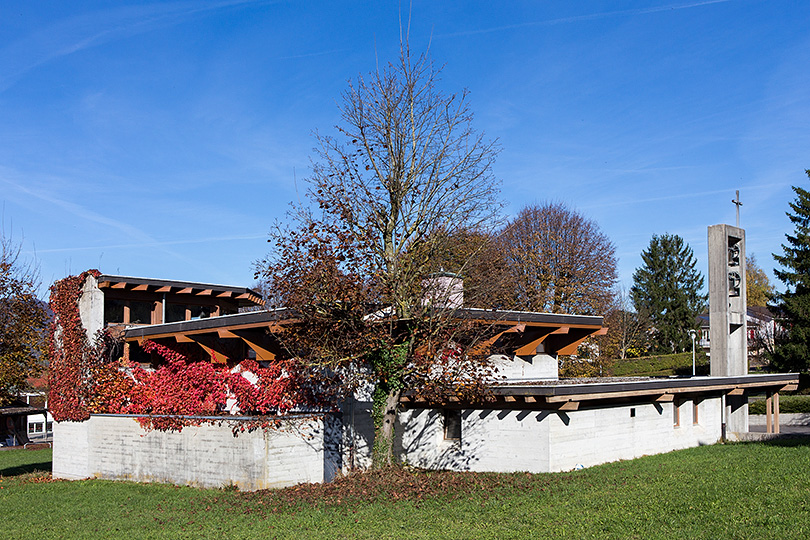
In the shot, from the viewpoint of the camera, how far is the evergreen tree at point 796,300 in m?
41.0

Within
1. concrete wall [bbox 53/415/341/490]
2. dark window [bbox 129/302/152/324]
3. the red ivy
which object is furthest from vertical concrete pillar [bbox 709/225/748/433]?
dark window [bbox 129/302/152/324]

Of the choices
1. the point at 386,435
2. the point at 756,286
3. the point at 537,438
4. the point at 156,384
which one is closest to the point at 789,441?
the point at 537,438

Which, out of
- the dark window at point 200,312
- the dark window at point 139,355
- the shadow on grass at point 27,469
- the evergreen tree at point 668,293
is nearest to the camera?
the shadow on grass at point 27,469

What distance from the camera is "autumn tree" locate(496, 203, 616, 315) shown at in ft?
141

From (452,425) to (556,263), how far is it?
90.6ft

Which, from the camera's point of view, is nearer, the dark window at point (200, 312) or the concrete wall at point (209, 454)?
the concrete wall at point (209, 454)

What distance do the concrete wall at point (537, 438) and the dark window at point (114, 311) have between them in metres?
11.1

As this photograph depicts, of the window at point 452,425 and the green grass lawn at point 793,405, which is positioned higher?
the window at point 452,425

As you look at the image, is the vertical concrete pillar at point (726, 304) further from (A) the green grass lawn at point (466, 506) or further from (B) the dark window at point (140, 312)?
(B) the dark window at point (140, 312)

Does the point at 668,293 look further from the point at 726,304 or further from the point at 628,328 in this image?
the point at 726,304

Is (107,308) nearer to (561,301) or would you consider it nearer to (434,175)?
(434,175)

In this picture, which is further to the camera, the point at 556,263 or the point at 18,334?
the point at 556,263

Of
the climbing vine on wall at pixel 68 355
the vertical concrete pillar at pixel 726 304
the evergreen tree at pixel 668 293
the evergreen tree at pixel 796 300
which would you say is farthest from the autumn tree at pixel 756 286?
the climbing vine on wall at pixel 68 355

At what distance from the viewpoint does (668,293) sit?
66.4 metres
